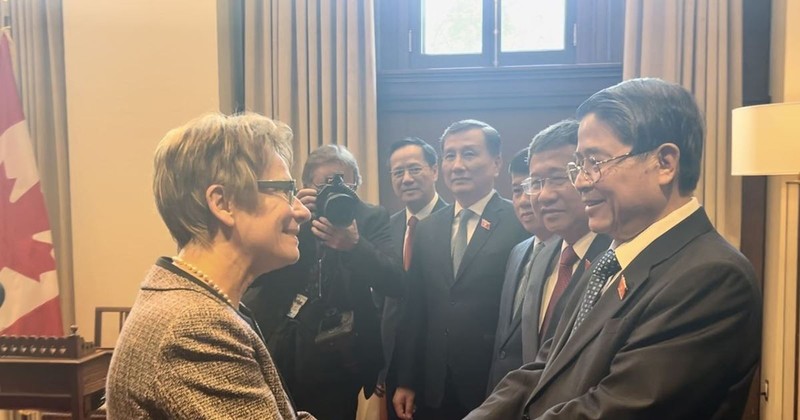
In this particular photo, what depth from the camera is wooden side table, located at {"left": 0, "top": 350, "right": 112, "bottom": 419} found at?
2498 mm

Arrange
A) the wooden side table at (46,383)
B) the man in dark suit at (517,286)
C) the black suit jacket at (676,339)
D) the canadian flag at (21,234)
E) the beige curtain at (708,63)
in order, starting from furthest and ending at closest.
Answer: the canadian flag at (21,234)
the beige curtain at (708,63)
the wooden side table at (46,383)
the man in dark suit at (517,286)
the black suit jacket at (676,339)

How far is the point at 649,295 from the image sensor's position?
127 cm

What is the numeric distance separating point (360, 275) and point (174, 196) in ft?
3.94

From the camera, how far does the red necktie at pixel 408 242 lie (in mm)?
2691

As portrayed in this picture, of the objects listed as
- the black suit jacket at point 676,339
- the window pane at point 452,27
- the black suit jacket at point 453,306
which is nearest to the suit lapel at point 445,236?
the black suit jacket at point 453,306

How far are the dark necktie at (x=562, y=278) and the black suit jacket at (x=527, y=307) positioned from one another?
0.03 m

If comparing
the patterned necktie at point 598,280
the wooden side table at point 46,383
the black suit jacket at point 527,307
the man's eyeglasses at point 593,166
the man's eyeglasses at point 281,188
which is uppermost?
the man's eyeglasses at point 593,166

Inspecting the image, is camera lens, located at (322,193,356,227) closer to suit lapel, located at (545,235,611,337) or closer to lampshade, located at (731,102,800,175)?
suit lapel, located at (545,235,611,337)

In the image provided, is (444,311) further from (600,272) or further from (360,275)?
(600,272)

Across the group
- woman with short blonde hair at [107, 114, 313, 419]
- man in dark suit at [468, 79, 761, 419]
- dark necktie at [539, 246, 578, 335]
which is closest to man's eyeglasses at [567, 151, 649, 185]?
man in dark suit at [468, 79, 761, 419]

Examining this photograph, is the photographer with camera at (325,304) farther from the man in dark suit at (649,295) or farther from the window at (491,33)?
the window at (491,33)

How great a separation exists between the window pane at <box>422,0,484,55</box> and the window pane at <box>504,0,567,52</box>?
0.14 metres

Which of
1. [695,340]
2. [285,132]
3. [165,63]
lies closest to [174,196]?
[285,132]

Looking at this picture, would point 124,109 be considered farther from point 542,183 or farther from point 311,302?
point 542,183
